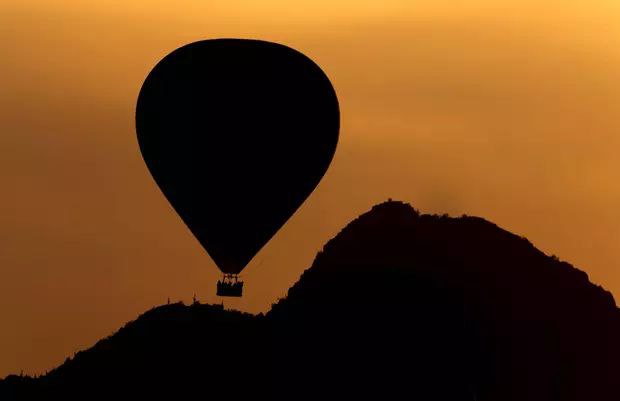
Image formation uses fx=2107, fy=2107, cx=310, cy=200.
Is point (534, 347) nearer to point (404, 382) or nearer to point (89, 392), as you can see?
point (404, 382)

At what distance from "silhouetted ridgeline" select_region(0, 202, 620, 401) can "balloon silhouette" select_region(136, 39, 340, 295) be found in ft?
A: 110

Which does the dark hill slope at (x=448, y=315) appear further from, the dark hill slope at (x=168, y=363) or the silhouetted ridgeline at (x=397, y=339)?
the dark hill slope at (x=168, y=363)

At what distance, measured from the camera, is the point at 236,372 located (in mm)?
92125

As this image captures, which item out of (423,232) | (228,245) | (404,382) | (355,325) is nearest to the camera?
(228,245)

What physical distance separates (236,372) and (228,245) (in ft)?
129

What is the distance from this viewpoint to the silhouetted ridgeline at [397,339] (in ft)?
297

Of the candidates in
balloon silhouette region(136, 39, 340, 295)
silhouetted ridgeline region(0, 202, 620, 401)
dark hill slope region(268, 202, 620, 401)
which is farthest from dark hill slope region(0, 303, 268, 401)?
balloon silhouette region(136, 39, 340, 295)

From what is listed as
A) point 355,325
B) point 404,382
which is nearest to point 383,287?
point 355,325

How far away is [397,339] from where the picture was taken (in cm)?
9600

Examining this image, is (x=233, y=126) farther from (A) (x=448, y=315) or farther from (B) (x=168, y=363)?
(A) (x=448, y=315)

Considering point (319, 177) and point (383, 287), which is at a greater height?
point (383, 287)

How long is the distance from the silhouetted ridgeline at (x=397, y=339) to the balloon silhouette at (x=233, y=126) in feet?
110

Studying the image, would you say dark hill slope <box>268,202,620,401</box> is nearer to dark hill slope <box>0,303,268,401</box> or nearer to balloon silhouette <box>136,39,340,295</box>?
dark hill slope <box>0,303,268,401</box>

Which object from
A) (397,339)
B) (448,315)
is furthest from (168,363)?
(448,315)
